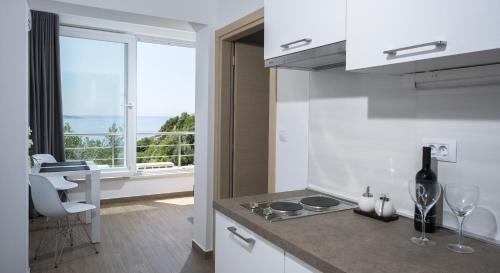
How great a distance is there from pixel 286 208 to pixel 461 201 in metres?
0.66

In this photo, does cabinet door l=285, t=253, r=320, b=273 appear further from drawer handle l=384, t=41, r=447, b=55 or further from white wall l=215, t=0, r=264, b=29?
white wall l=215, t=0, r=264, b=29

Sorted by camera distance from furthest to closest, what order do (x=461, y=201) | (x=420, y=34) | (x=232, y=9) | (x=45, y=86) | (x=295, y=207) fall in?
(x=45, y=86), (x=232, y=9), (x=295, y=207), (x=461, y=201), (x=420, y=34)

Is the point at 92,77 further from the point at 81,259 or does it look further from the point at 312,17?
the point at 312,17

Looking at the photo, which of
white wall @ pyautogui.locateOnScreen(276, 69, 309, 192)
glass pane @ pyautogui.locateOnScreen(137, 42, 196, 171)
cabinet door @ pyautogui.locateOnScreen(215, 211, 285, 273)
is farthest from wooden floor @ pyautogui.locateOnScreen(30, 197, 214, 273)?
cabinet door @ pyautogui.locateOnScreen(215, 211, 285, 273)

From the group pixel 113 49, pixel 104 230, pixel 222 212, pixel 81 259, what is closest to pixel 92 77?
pixel 113 49

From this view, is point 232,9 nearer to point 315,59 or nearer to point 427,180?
point 315,59

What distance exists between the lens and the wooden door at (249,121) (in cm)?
314

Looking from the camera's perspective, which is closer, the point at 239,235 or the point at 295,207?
the point at 239,235

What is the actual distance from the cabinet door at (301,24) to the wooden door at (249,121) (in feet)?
4.46

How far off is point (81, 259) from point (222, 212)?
219 centimetres

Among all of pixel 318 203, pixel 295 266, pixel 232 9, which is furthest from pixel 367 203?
pixel 232 9

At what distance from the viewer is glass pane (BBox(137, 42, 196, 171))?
17.8 feet

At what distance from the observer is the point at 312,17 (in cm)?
148

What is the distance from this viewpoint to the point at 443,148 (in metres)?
1.32
